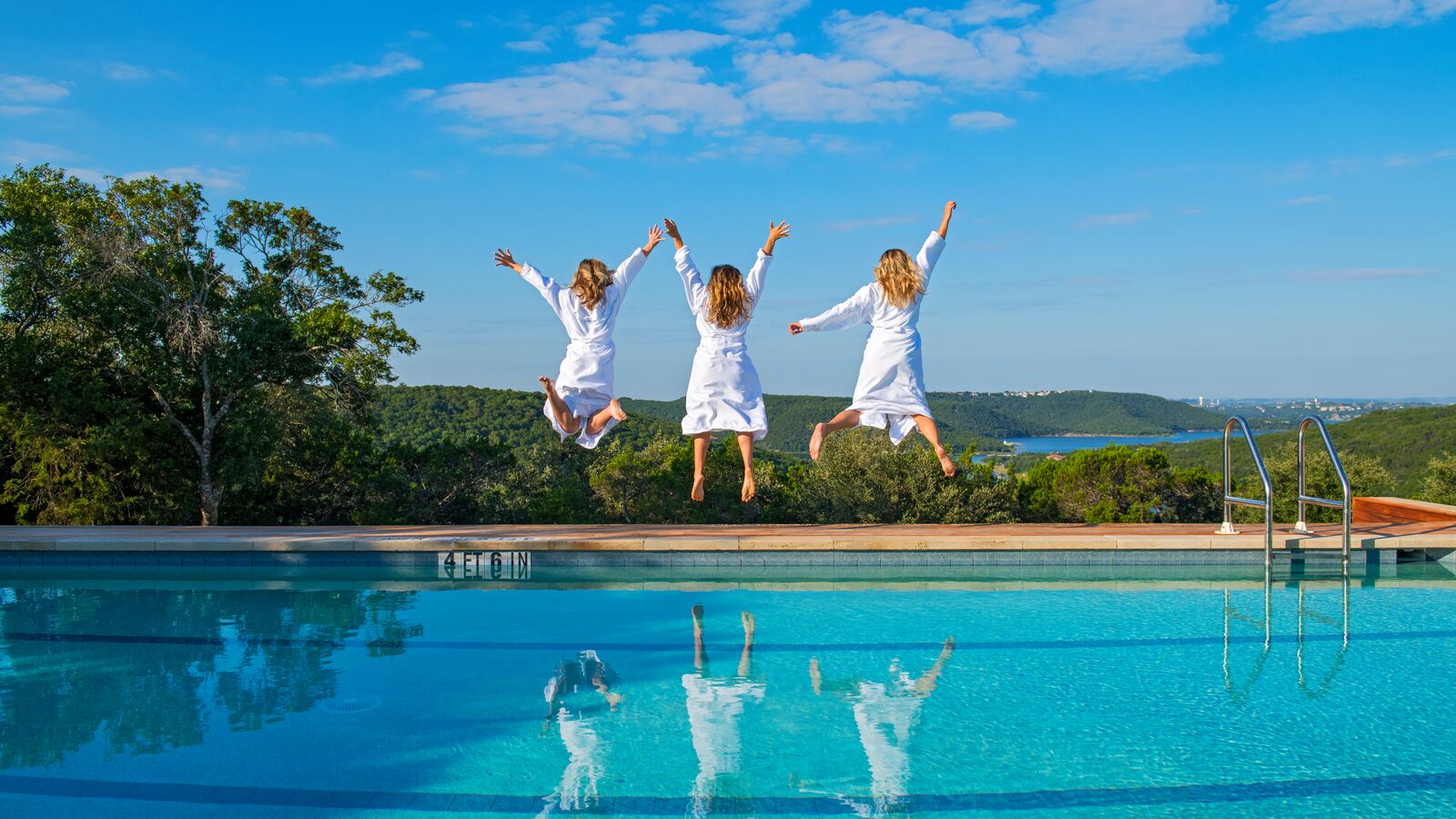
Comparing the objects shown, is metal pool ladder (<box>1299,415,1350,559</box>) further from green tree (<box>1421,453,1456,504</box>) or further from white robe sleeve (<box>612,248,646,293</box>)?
green tree (<box>1421,453,1456,504</box>)

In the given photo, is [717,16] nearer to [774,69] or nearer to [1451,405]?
[774,69]

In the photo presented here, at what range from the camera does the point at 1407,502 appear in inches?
373

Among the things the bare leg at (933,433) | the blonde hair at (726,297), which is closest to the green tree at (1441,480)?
the bare leg at (933,433)

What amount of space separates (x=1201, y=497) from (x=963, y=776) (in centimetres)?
865

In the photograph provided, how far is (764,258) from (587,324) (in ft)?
4.76

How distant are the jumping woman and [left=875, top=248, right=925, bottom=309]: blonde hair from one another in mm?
1716

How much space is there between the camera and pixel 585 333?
7.61 metres

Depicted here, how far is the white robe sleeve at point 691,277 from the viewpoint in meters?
7.43

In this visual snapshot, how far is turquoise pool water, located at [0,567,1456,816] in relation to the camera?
3.63 m

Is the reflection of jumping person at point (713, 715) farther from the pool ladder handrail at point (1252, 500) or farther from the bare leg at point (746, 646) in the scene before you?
the pool ladder handrail at point (1252, 500)

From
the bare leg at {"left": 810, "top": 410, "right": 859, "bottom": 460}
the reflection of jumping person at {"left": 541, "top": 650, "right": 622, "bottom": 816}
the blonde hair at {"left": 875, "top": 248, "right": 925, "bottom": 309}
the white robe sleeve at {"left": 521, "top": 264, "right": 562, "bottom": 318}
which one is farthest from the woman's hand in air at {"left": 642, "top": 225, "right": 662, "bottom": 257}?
the reflection of jumping person at {"left": 541, "top": 650, "right": 622, "bottom": 816}

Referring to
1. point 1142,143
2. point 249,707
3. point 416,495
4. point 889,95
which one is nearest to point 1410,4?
point 1142,143

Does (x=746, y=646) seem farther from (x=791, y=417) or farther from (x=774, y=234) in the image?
(x=791, y=417)

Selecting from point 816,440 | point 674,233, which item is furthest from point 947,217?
point 674,233
